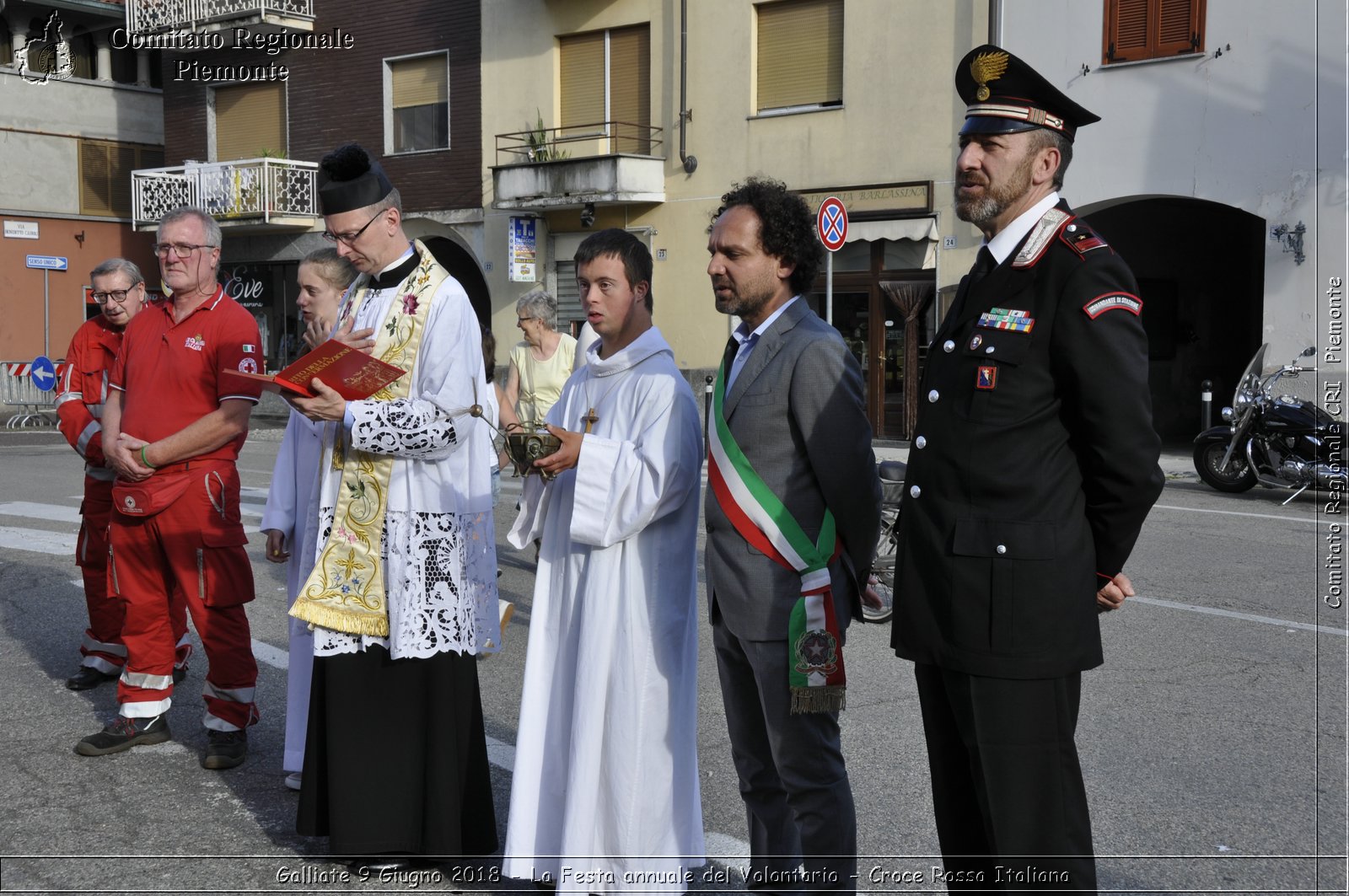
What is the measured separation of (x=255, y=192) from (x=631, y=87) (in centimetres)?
951

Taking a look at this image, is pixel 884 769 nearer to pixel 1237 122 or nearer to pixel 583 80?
pixel 1237 122

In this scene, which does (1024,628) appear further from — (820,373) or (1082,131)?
(1082,131)

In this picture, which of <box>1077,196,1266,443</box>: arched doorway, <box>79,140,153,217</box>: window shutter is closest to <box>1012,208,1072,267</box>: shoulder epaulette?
<box>1077,196,1266,443</box>: arched doorway

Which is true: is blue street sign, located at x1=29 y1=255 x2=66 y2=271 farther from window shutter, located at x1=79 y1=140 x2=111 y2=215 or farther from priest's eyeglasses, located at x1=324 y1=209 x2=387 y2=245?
priest's eyeglasses, located at x1=324 y1=209 x2=387 y2=245

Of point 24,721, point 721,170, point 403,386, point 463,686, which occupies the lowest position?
point 24,721

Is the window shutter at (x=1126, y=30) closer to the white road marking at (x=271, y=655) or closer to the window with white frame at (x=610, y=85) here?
the window with white frame at (x=610, y=85)

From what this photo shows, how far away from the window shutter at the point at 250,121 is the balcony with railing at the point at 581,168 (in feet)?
22.8

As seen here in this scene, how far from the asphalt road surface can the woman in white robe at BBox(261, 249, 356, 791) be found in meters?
0.29

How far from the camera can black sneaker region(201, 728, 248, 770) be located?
529 centimetres

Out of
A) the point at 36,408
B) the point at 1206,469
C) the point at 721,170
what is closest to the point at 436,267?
the point at 1206,469

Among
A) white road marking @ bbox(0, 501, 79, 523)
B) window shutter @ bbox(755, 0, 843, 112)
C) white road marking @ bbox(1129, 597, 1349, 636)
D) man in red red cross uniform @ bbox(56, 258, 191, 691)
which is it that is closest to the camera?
man in red red cross uniform @ bbox(56, 258, 191, 691)

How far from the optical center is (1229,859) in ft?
13.9

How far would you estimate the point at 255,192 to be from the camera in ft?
92.1

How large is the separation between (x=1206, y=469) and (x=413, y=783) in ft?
38.6
